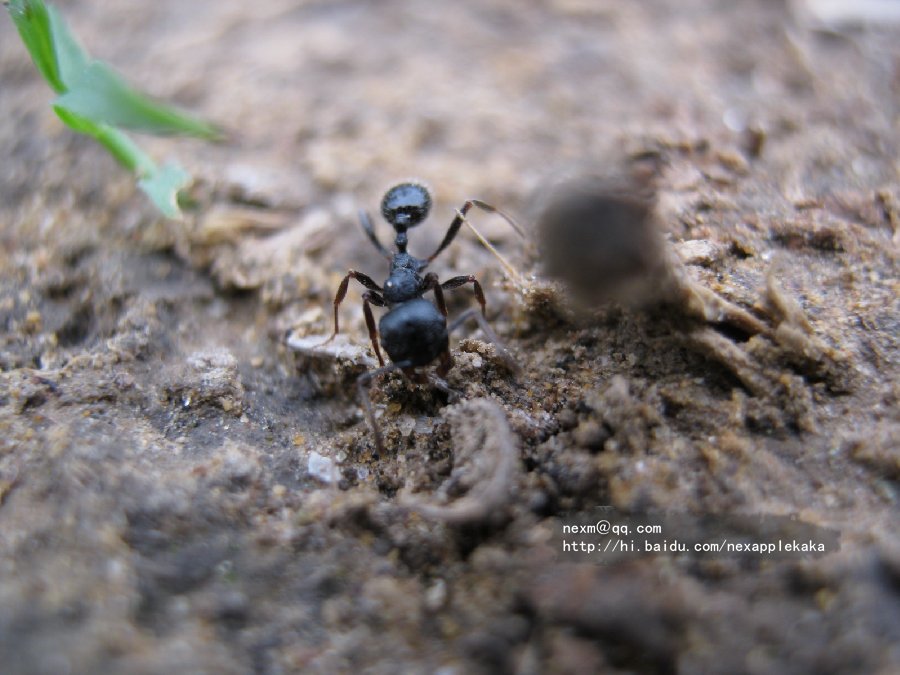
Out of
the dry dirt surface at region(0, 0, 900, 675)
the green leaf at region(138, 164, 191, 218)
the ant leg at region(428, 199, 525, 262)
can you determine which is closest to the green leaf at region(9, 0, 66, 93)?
the green leaf at region(138, 164, 191, 218)

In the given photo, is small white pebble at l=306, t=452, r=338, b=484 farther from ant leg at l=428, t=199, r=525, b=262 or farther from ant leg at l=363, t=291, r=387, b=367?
ant leg at l=428, t=199, r=525, b=262

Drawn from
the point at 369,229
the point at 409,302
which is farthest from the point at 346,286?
the point at 369,229

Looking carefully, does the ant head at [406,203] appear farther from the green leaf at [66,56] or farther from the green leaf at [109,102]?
the green leaf at [66,56]

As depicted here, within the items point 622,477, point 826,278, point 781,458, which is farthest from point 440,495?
point 826,278

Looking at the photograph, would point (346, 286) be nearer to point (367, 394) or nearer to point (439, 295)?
point (439, 295)

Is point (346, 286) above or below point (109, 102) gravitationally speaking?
below

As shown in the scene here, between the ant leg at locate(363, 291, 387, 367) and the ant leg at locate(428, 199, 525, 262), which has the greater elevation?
the ant leg at locate(428, 199, 525, 262)
